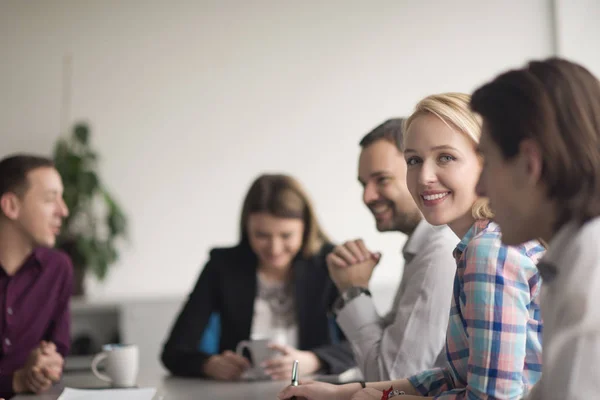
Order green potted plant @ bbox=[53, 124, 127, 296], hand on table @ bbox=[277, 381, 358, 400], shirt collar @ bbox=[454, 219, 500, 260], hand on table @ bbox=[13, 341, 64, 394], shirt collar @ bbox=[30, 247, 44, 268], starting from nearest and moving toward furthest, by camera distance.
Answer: shirt collar @ bbox=[454, 219, 500, 260] < hand on table @ bbox=[277, 381, 358, 400] < hand on table @ bbox=[13, 341, 64, 394] < shirt collar @ bbox=[30, 247, 44, 268] < green potted plant @ bbox=[53, 124, 127, 296]

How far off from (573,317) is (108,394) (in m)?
1.15

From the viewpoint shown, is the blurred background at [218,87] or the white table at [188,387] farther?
the blurred background at [218,87]

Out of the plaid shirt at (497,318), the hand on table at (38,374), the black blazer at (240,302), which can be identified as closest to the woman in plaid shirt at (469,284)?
the plaid shirt at (497,318)

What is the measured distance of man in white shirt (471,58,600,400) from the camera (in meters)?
0.76

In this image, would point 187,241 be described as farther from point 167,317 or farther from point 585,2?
point 585,2

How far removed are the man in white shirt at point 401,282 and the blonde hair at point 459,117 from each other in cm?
30

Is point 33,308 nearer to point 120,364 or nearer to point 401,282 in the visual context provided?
point 120,364

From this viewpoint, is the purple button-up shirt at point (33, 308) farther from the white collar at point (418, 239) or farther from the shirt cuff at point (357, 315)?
the white collar at point (418, 239)

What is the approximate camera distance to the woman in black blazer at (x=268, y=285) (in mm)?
2338

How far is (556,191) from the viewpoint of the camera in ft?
2.72

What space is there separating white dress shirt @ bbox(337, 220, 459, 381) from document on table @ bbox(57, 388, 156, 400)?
483mm

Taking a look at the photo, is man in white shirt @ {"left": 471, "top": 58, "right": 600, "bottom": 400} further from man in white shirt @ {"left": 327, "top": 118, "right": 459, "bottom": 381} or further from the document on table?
the document on table

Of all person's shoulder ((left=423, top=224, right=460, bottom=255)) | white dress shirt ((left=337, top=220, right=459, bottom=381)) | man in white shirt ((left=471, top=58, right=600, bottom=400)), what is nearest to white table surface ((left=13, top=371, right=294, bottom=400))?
white dress shirt ((left=337, top=220, right=459, bottom=381))

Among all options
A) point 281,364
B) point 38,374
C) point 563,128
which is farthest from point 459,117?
point 38,374
